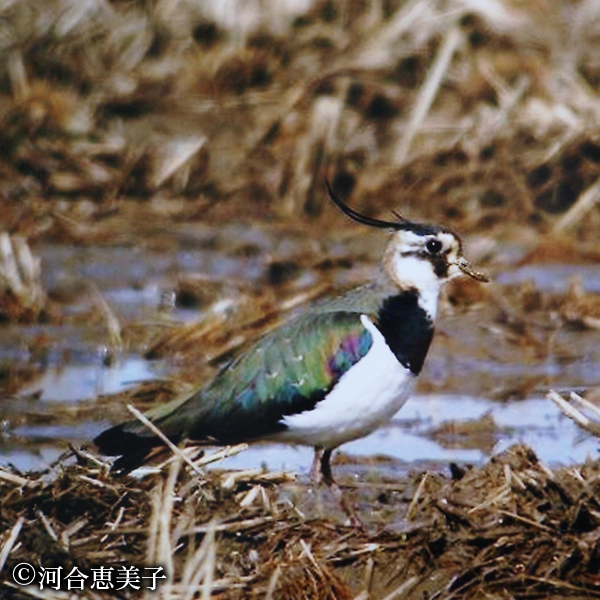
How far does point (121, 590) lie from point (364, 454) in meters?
2.09

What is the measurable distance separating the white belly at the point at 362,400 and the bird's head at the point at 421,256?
31 centimetres

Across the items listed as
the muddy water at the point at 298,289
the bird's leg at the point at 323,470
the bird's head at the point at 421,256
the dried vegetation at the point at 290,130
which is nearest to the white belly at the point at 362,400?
the bird's leg at the point at 323,470

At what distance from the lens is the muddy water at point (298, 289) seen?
838 cm

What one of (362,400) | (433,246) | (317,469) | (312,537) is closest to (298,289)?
(433,246)

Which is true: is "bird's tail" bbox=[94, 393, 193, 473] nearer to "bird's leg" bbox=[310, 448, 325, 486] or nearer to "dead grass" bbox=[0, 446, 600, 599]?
"dead grass" bbox=[0, 446, 600, 599]

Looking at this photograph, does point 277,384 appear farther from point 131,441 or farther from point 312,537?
point 312,537

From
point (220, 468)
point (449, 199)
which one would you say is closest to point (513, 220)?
point (449, 199)

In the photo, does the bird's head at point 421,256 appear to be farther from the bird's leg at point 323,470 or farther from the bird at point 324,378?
the bird's leg at point 323,470

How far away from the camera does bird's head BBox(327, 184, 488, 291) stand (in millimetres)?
7477

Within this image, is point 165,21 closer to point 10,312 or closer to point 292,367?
point 10,312

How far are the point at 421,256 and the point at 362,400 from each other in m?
0.65

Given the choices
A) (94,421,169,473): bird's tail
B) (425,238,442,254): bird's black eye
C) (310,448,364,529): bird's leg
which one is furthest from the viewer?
(425,238,442,254): bird's black eye

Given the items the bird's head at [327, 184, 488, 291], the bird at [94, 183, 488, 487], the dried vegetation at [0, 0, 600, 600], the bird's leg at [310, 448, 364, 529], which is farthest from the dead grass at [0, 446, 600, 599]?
the dried vegetation at [0, 0, 600, 600]

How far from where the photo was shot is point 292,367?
23.9ft
